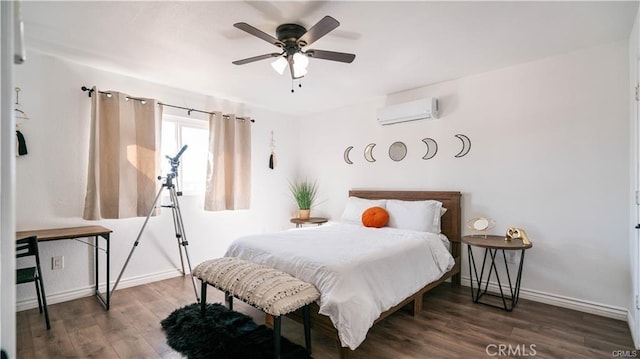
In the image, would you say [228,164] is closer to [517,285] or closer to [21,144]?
[21,144]

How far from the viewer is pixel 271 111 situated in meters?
5.04

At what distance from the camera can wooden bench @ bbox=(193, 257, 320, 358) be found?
1.85 m

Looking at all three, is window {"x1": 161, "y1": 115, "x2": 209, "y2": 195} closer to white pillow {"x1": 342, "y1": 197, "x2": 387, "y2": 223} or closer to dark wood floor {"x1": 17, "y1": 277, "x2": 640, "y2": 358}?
dark wood floor {"x1": 17, "y1": 277, "x2": 640, "y2": 358}

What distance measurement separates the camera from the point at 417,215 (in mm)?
3389

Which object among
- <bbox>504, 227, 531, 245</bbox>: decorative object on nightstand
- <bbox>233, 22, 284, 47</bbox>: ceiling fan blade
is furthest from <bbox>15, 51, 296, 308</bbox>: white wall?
<bbox>504, 227, 531, 245</bbox>: decorative object on nightstand

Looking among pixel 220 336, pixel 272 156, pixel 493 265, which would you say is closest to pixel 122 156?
pixel 272 156

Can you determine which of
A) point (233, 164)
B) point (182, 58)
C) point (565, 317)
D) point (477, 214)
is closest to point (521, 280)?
point (565, 317)

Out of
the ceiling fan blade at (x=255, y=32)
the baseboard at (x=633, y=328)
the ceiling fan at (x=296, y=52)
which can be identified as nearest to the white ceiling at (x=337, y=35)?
the ceiling fan at (x=296, y=52)

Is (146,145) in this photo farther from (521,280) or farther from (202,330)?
(521,280)

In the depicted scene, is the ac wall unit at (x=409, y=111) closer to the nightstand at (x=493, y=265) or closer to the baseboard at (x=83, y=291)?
the nightstand at (x=493, y=265)

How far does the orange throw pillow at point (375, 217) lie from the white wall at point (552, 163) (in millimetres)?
664

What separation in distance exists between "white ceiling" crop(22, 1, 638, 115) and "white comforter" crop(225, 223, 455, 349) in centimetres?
176

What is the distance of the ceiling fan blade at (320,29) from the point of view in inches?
72.5

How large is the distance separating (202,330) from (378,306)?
139cm
